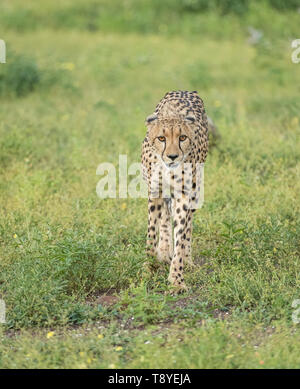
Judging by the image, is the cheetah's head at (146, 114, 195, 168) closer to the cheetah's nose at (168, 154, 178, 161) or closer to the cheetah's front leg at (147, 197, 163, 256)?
the cheetah's nose at (168, 154, 178, 161)

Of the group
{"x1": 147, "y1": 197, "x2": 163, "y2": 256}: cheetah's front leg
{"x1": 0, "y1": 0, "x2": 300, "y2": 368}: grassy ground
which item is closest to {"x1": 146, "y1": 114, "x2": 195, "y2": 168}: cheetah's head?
{"x1": 147, "y1": 197, "x2": 163, "y2": 256}: cheetah's front leg

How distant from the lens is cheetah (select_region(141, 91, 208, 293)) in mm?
5309

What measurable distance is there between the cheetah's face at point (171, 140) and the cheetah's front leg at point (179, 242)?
0.37 meters

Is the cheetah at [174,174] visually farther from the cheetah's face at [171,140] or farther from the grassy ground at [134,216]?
the grassy ground at [134,216]

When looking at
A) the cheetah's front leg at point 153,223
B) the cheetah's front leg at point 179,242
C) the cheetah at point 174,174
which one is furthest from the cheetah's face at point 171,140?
the cheetah's front leg at point 153,223

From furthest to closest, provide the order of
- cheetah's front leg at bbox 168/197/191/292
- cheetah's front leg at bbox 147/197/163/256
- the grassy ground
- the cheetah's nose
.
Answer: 1. cheetah's front leg at bbox 147/197/163/256
2. cheetah's front leg at bbox 168/197/191/292
3. the cheetah's nose
4. the grassy ground

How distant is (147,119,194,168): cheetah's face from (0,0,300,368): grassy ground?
77 cm

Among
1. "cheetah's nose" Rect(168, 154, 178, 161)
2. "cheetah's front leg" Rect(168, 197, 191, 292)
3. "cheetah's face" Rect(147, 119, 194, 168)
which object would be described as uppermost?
"cheetah's face" Rect(147, 119, 194, 168)

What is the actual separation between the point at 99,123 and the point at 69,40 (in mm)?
5452

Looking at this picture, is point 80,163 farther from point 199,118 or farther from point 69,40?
point 69,40

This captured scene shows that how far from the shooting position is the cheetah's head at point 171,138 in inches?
207
